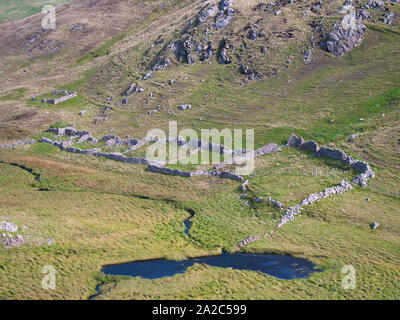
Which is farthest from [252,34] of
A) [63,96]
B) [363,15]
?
[63,96]

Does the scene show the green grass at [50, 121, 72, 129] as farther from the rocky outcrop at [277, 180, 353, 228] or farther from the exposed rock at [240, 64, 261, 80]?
the rocky outcrop at [277, 180, 353, 228]

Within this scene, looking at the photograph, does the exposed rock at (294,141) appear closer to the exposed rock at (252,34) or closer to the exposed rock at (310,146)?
the exposed rock at (310,146)

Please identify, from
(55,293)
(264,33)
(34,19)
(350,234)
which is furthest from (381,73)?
(34,19)

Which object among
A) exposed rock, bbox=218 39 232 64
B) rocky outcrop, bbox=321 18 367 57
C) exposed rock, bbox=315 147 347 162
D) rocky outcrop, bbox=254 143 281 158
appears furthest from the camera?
exposed rock, bbox=218 39 232 64

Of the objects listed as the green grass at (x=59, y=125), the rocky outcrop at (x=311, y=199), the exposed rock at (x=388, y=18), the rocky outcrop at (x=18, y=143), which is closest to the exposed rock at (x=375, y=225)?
the rocky outcrop at (x=311, y=199)

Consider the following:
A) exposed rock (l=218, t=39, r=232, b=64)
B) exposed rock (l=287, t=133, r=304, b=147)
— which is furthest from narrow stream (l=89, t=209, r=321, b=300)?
exposed rock (l=218, t=39, r=232, b=64)

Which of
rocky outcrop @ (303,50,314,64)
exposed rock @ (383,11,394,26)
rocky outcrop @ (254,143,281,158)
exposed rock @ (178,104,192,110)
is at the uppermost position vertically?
exposed rock @ (383,11,394,26)

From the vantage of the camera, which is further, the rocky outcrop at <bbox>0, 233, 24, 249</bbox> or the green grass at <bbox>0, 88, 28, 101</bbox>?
the green grass at <bbox>0, 88, 28, 101</bbox>
